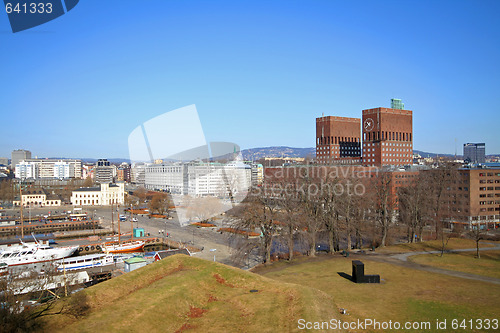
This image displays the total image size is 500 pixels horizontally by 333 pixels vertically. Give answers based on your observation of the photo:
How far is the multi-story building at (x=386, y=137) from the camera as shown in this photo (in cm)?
10869

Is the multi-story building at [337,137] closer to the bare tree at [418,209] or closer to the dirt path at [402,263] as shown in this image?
the bare tree at [418,209]

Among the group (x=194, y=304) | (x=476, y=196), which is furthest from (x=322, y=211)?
(x=476, y=196)

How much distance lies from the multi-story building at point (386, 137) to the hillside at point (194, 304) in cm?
9222

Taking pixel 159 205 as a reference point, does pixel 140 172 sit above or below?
above

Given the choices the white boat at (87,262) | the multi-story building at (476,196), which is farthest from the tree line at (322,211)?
the multi-story building at (476,196)

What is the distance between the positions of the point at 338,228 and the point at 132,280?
91.3 feet

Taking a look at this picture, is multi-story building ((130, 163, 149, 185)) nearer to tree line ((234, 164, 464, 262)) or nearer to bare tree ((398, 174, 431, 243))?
tree line ((234, 164, 464, 262))

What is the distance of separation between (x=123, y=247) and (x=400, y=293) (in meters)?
44.4

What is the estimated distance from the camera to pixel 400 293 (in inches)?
959

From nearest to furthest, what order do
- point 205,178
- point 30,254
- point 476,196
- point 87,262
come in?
point 87,262 → point 30,254 → point 476,196 → point 205,178

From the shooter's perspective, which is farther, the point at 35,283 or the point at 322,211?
the point at 322,211

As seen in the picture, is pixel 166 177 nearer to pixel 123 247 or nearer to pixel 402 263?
pixel 123 247

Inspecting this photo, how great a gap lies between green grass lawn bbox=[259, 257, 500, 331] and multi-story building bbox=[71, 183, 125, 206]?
4047 inches

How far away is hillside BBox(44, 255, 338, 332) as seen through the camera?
16.2 meters
